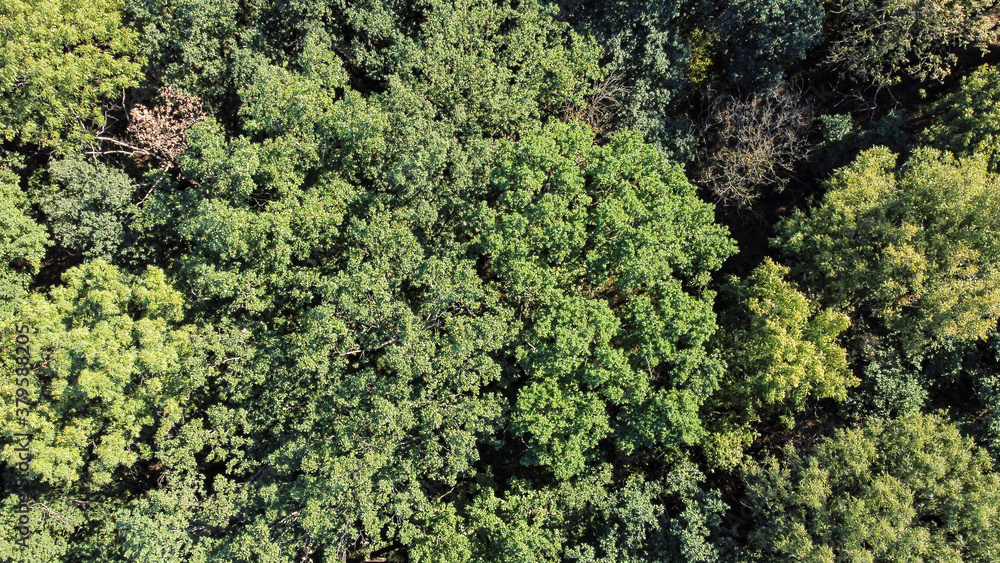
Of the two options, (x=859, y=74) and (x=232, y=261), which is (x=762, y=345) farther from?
(x=232, y=261)

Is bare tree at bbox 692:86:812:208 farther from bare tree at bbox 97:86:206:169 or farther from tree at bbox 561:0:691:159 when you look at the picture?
bare tree at bbox 97:86:206:169

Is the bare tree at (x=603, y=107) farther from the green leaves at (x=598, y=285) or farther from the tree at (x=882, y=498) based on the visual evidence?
the tree at (x=882, y=498)

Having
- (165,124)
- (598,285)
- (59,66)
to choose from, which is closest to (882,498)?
(598,285)

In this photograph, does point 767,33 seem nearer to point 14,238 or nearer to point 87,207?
point 87,207

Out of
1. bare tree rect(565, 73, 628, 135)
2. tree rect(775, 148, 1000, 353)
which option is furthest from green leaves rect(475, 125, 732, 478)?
tree rect(775, 148, 1000, 353)

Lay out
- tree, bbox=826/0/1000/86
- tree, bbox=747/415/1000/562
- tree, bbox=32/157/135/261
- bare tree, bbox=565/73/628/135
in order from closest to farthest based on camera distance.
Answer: tree, bbox=747/415/1000/562
tree, bbox=32/157/135/261
tree, bbox=826/0/1000/86
bare tree, bbox=565/73/628/135

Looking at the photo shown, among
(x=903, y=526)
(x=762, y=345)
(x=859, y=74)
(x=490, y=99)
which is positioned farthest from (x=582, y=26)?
(x=903, y=526)

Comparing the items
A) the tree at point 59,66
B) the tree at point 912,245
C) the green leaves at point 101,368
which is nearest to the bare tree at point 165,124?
the tree at point 59,66
